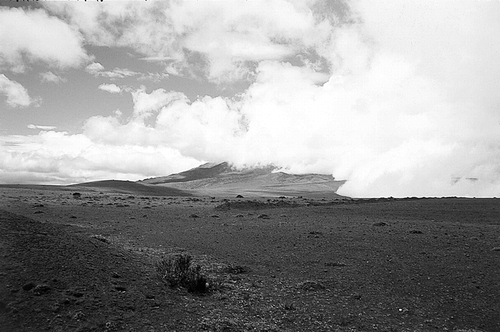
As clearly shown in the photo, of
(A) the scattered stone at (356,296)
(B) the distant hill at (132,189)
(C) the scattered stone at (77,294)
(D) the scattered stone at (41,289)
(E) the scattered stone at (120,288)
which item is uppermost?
(B) the distant hill at (132,189)

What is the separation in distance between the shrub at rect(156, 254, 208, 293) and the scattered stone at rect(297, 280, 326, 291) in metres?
3.63

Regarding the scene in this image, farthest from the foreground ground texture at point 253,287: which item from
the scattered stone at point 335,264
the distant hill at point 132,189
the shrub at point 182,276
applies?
the distant hill at point 132,189

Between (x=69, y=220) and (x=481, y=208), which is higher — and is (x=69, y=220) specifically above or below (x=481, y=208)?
below

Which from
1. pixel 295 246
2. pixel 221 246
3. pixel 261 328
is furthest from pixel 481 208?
pixel 261 328

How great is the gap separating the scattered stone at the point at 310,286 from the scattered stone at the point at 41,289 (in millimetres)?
8333

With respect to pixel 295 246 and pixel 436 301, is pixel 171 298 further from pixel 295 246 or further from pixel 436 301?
pixel 295 246

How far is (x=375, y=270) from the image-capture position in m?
16.0

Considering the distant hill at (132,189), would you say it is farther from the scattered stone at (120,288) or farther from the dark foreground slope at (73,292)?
the scattered stone at (120,288)

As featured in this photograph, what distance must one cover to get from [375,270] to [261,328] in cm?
847

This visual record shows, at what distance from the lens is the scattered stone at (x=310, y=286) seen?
43.1 feet

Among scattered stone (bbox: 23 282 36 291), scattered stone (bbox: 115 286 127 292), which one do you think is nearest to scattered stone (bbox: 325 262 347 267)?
scattered stone (bbox: 115 286 127 292)

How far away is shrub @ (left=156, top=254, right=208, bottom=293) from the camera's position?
468 inches

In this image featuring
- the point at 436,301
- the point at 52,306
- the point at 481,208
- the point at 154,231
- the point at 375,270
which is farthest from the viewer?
the point at 481,208

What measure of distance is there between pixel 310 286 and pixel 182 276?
15.8 feet
